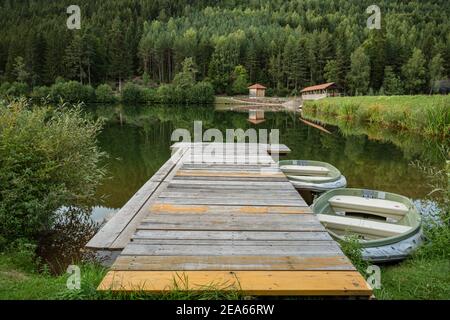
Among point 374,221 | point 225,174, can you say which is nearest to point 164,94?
point 225,174

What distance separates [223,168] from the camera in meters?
6.79

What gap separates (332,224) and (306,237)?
1.51 meters

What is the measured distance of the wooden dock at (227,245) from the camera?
101 inches

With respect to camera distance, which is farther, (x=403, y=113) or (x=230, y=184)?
(x=403, y=113)

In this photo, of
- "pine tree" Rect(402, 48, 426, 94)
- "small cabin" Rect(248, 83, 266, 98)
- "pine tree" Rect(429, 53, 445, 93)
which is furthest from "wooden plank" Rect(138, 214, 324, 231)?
"pine tree" Rect(429, 53, 445, 93)

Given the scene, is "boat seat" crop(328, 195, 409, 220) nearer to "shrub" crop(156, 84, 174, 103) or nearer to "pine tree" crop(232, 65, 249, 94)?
"shrub" crop(156, 84, 174, 103)

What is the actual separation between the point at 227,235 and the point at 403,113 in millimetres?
17867

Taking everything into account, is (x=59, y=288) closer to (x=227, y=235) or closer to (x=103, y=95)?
(x=227, y=235)

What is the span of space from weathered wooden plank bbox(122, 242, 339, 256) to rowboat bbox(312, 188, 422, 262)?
1.09 meters

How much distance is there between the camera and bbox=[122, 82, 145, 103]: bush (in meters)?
55.4

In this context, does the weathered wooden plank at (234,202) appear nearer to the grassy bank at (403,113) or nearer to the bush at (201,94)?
the grassy bank at (403,113)

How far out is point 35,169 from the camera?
491 centimetres
